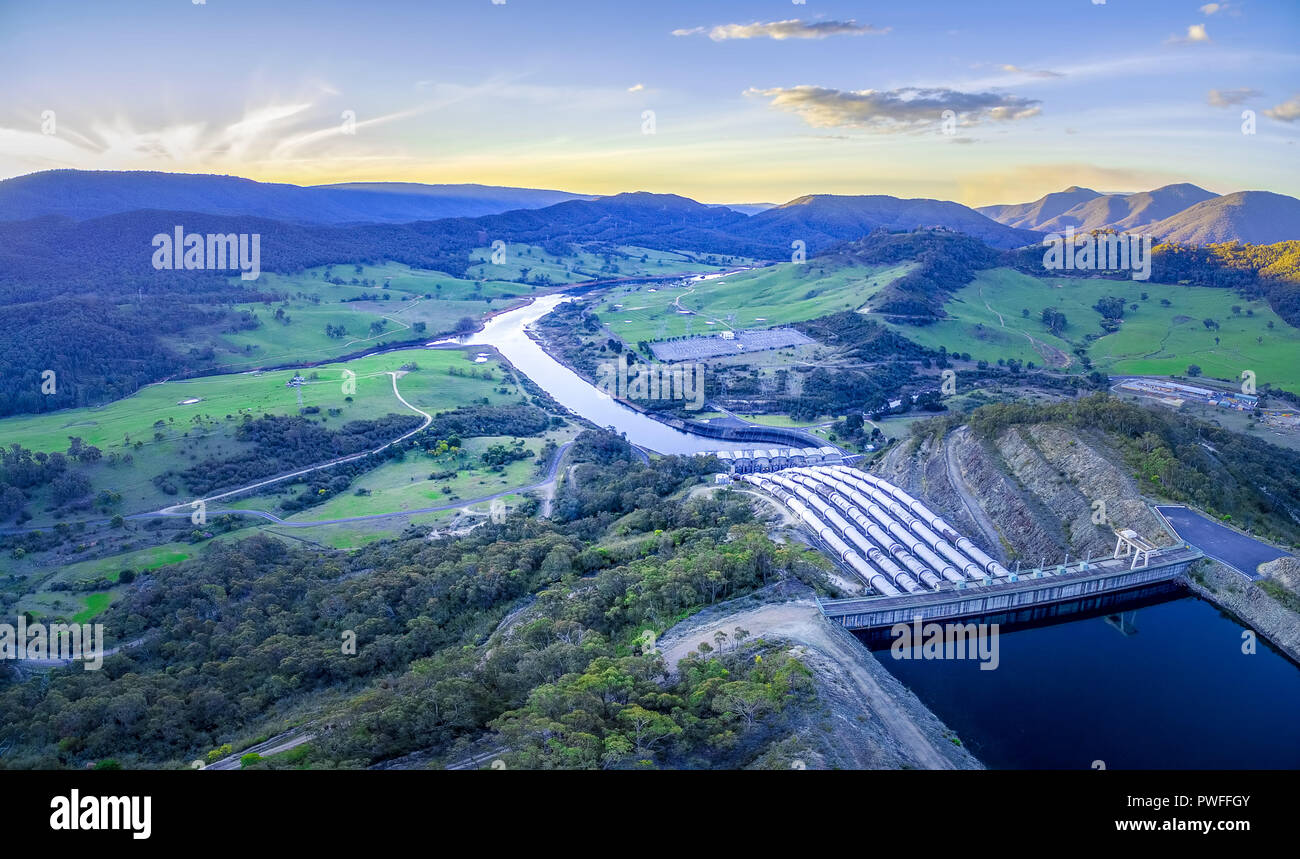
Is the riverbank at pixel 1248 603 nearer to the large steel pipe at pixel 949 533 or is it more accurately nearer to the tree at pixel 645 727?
the large steel pipe at pixel 949 533

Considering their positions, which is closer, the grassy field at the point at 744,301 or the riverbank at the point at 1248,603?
the riverbank at the point at 1248,603

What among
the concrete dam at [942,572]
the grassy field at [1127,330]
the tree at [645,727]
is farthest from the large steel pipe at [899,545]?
the grassy field at [1127,330]

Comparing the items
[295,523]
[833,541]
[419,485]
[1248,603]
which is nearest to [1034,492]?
[1248,603]

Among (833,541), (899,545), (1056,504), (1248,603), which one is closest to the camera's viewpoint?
(1248,603)

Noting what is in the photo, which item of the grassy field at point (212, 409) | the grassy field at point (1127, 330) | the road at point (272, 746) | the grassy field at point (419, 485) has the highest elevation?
the grassy field at point (1127, 330)

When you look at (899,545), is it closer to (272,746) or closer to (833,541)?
(833,541)

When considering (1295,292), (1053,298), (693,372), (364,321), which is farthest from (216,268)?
(1295,292)

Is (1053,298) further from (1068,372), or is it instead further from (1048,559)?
(1048,559)
